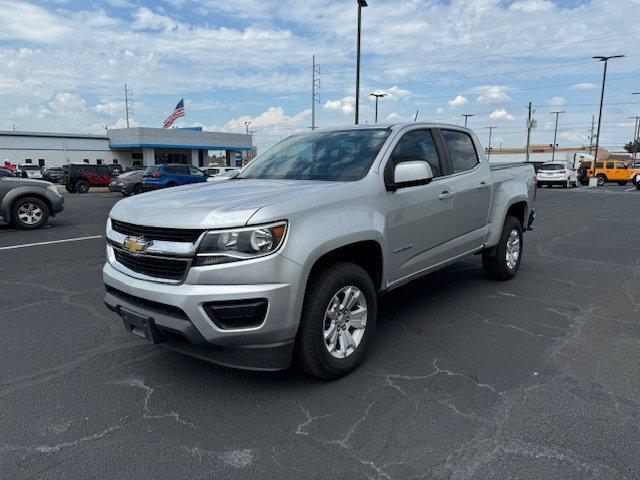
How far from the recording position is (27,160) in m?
55.7

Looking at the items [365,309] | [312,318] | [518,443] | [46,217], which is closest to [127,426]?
[312,318]

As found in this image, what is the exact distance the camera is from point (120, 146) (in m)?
56.4

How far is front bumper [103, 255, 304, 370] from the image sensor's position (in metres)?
2.74

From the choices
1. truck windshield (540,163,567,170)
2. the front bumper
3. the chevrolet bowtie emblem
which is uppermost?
truck windshield (540,163,567,170)

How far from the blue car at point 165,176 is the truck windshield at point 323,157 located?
731 inches

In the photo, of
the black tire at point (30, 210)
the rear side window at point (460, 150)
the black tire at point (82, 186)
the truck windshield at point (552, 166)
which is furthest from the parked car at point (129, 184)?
the truck windshield at point (552, 166)

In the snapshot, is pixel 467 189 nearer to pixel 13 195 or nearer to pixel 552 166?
pixel 13 195

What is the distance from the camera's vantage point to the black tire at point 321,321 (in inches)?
119

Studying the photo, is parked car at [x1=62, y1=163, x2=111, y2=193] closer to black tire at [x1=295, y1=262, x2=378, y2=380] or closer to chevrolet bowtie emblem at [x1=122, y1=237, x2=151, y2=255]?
chevrolet bowtie emblem at [x1=122, y1=237, x2=151, y2=255]

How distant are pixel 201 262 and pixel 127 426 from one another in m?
1.07

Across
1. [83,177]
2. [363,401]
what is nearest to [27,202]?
[363,401]

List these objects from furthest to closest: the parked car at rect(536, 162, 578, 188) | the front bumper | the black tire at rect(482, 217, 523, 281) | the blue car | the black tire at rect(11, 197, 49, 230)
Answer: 1. the parked car at rect(536, 162, 578, 188)
2. the blue car
3. the black tire at rect(11, 197, 49, 230)
4. the black tire at rect(482, 217, 523, 281)
5. the front bumper

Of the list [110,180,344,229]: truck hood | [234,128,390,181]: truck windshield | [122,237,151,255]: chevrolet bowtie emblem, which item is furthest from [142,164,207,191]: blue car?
[122,237,151,255]: chevrolet bowtie emblem

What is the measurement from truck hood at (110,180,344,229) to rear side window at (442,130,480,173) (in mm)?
1788
